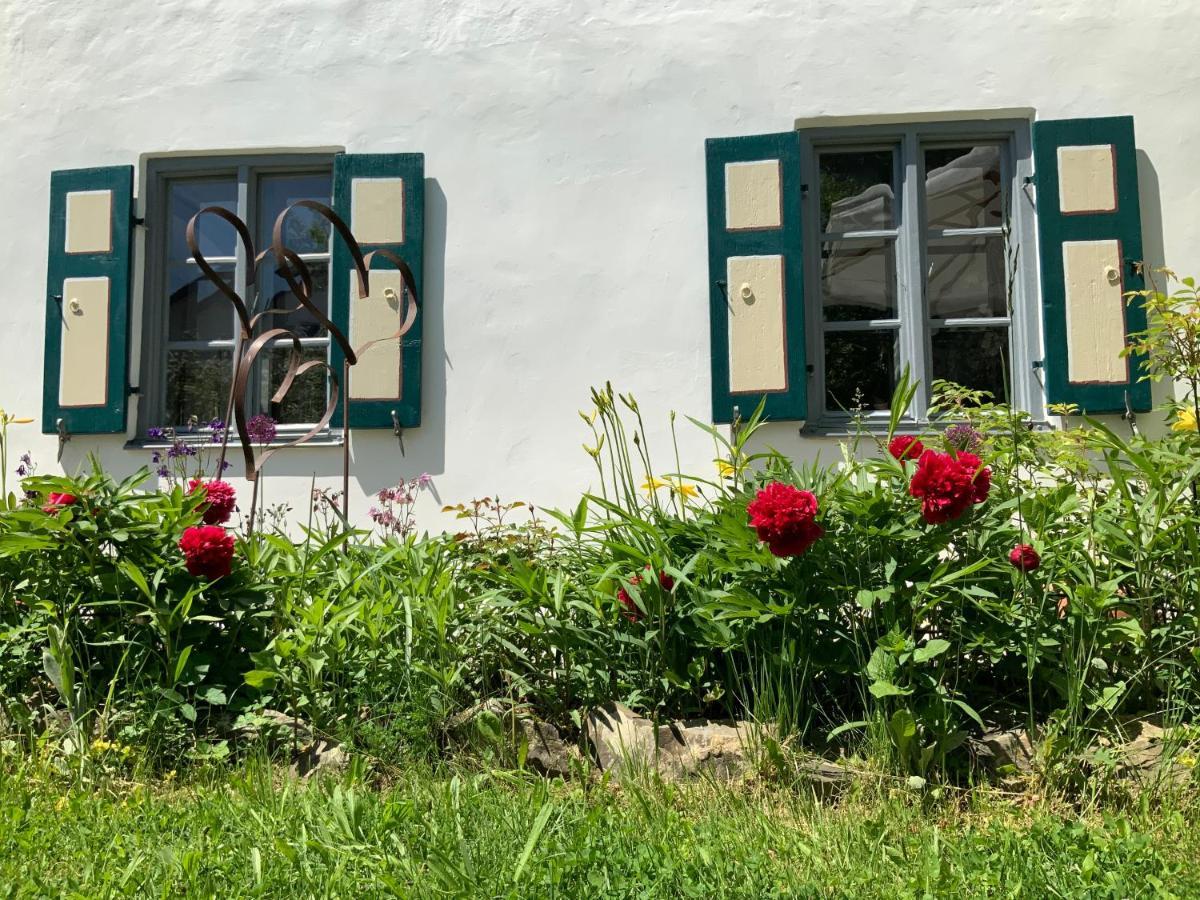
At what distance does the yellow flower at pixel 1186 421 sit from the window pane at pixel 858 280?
5.27ft

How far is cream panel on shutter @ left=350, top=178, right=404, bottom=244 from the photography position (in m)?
4.87

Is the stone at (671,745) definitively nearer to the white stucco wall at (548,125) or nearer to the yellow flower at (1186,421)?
the yellow flower at (1186,421)

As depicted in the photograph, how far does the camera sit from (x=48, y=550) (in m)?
2.99

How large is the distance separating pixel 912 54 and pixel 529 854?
4121 millimetres

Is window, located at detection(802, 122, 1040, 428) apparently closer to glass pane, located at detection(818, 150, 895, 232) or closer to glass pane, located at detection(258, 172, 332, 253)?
glass pane, located at detection(818, 150, 895, 232)

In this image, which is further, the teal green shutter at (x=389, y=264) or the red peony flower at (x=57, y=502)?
the teal green shutter at (x=389, y=264)

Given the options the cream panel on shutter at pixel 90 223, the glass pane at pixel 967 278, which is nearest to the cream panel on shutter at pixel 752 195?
the glass pane at pixel 967 278

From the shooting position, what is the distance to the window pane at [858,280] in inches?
193

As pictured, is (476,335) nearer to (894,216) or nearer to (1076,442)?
(894,216)

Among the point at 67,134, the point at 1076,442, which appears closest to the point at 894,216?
the point at 1076,442

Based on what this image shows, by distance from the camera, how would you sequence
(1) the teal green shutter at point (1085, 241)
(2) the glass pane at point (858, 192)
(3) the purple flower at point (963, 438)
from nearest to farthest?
1. (3) the purple flower at point (963, 438)
2. (1) the teal green shutter at point (1085, 241)
3. (2) the glass pane at point (858, 192)

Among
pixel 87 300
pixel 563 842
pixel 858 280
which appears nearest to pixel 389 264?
pixel 87 300

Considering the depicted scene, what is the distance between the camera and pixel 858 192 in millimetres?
4945

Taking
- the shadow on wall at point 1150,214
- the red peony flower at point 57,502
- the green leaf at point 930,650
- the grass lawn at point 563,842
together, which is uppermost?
the shadow on wall at point 1150,214
